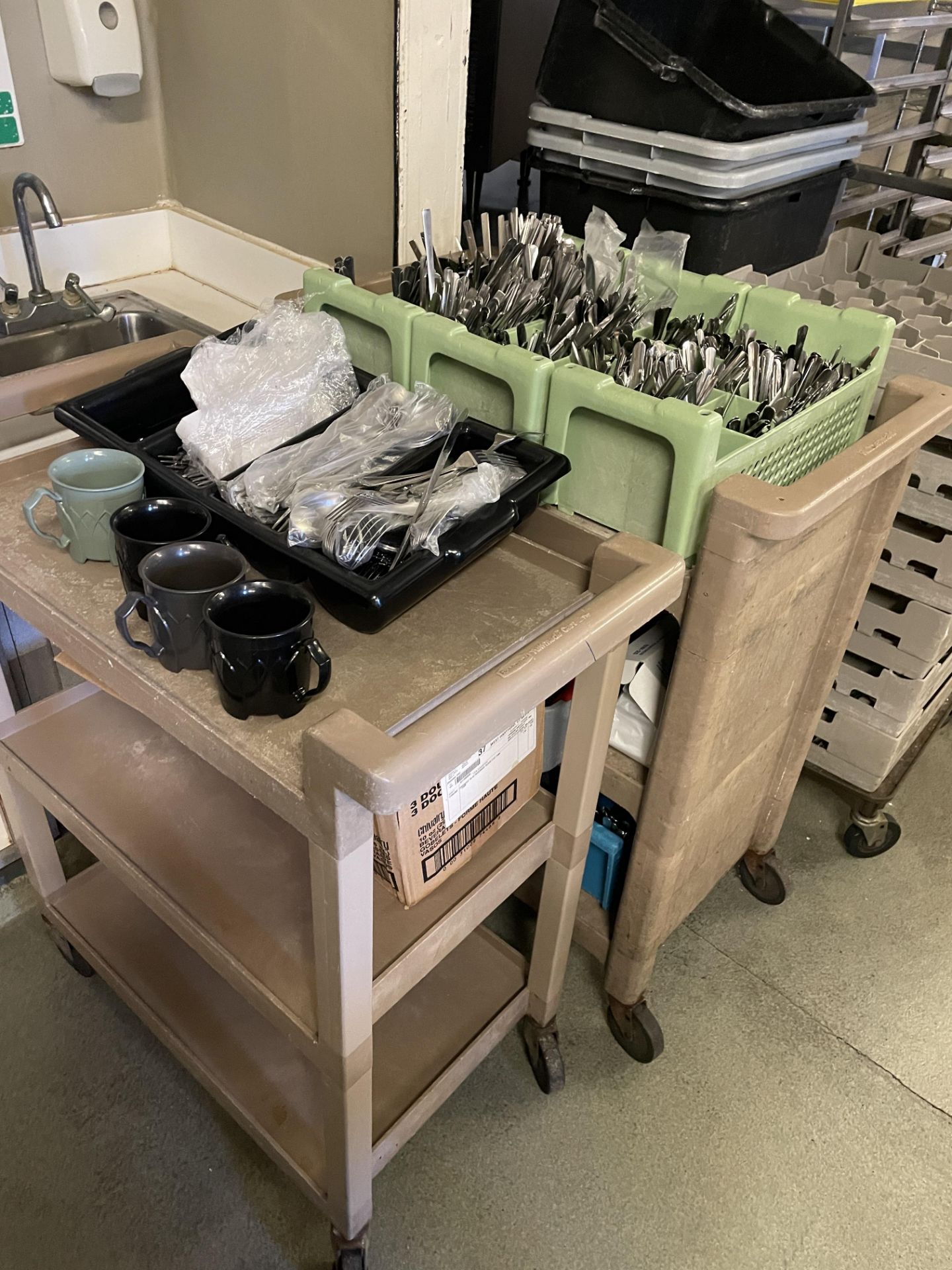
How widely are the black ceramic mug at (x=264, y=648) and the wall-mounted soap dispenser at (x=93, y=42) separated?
1215 millimetres

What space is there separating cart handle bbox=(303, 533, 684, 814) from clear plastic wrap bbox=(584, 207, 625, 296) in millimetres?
430

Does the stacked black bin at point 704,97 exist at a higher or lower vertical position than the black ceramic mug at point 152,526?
higher

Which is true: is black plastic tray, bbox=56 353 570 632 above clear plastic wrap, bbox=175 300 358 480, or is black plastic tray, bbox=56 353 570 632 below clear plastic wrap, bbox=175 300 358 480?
below

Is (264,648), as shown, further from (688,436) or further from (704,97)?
(704,97)

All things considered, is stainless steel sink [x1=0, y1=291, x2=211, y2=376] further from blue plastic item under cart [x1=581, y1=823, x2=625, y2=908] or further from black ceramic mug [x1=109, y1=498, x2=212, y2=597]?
blue plastic item under cart [x1=581, y1=823, x2=625, y2=908]

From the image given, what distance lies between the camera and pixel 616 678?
3.20 ft

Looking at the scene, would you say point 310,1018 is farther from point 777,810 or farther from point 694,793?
point 777,810

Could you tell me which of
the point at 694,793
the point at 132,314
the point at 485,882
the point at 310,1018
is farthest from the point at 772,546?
the point at 132,314

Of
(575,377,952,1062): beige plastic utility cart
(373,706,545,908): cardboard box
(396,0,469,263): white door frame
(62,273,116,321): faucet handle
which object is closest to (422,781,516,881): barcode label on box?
(373,706,545,908): cardboard box

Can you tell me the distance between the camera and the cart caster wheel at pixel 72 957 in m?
1.41

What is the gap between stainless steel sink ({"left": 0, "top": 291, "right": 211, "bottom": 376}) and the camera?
1585mm

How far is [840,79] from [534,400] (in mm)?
781

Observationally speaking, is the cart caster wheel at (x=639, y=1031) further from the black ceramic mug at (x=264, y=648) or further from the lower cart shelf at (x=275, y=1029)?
the black ceramic mug at (x=264, y=648)

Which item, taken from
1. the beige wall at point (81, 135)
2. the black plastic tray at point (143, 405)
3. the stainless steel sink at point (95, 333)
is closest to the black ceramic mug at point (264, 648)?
the black plastic tray at point (143, 405)
